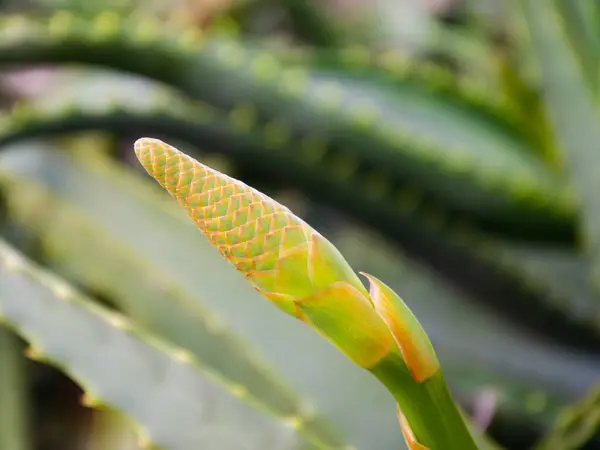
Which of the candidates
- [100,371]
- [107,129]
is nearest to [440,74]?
[107,129]

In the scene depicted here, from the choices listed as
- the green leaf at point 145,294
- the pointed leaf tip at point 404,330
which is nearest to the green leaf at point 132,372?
the green leaf at point 145,294

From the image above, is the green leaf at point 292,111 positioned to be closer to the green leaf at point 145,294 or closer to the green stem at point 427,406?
the green leaf at point 145,294

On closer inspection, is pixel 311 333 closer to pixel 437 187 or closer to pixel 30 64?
pixel 437 187

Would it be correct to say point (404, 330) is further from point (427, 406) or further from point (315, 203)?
point (315, 203)

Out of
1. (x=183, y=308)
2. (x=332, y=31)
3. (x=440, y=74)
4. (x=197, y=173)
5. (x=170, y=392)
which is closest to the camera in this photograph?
(x=197, y=173)

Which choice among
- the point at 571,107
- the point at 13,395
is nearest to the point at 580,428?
the point at 571,107

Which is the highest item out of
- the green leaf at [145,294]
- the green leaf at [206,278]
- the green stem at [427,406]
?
the green stem at [427,406]
